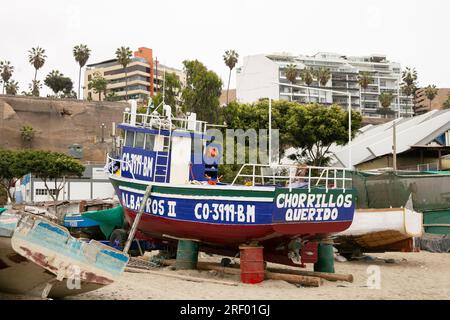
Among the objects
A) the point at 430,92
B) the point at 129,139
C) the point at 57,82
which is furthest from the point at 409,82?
the point at 129,139

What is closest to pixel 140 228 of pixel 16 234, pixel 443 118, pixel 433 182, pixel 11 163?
pixel 16 234

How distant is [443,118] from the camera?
146 ft

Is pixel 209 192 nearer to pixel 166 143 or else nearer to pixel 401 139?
pixel 166 143

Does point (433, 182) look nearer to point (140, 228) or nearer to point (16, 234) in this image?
point (140, 228)

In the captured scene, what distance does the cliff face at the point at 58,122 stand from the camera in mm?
84625

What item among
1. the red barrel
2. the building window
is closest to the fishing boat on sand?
the red barrel

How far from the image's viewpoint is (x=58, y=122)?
88688 mm

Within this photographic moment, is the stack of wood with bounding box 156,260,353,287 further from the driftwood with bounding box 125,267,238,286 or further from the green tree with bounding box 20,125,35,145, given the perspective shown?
the green tree with bounding box 20,125,35,145

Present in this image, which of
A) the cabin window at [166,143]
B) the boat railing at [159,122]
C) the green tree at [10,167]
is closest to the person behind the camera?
the cabin window at [166,143]

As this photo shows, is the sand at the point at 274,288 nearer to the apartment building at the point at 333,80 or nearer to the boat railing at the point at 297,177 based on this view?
the boat railing at the point at 297,177

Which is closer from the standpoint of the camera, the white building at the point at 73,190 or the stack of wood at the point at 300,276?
the stack of wood at the point at 300,276

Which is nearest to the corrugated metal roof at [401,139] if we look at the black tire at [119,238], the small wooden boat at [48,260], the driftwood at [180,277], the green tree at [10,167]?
the black tire at [119,238]

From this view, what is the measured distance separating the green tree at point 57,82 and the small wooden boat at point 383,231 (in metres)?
100

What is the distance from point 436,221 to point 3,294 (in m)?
15.9
